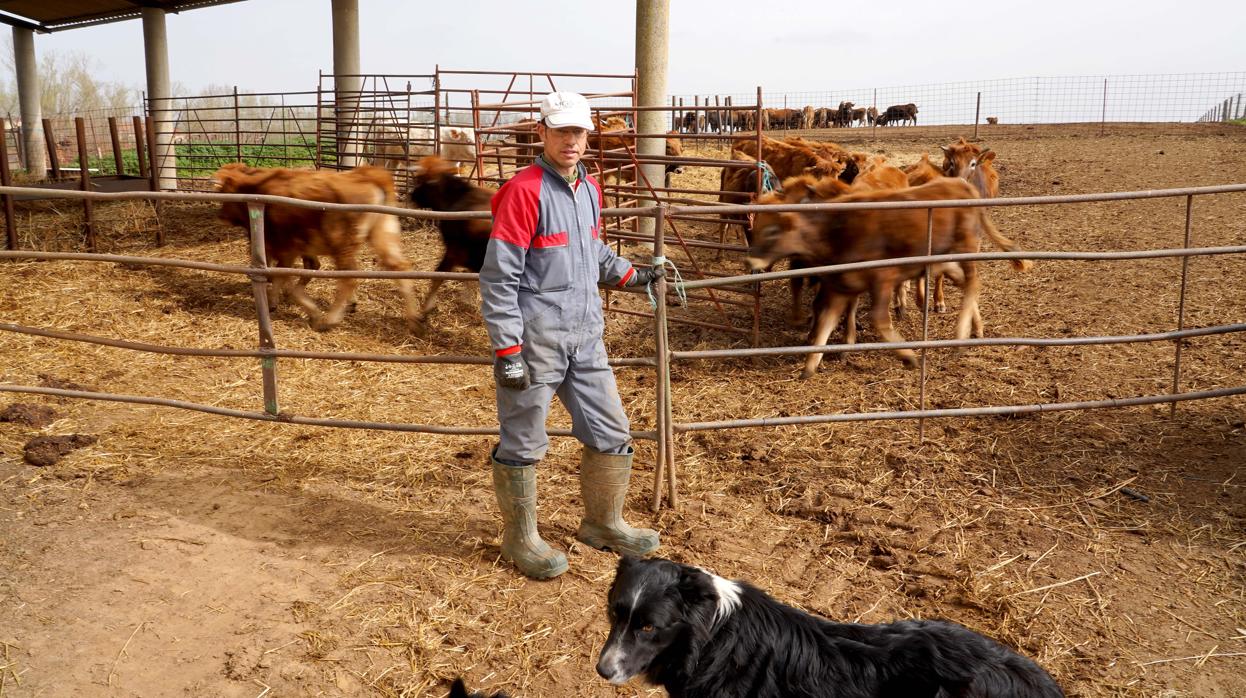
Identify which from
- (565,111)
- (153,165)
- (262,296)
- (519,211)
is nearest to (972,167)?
(262,296)

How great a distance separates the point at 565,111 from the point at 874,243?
4.24 metres

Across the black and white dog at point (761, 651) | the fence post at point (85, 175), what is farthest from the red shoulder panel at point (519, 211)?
the fence post at point (85, 175)

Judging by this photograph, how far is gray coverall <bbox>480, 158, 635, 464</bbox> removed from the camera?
356 cm

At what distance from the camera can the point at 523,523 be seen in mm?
3992

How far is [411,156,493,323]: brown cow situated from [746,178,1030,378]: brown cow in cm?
237

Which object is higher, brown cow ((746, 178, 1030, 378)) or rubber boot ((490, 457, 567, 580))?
brown cow ((746, 178, 1030, 378))

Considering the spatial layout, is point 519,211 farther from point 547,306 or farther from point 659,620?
point 659,620

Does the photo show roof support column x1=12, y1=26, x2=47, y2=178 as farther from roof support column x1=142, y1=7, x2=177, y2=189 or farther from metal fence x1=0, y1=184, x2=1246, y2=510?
metal fence x1=0, y1=184, x2=1246, y2=510

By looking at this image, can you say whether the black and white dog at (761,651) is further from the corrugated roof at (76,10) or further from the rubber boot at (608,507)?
the corrugated roof at (76,10)

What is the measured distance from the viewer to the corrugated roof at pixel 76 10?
714 inches

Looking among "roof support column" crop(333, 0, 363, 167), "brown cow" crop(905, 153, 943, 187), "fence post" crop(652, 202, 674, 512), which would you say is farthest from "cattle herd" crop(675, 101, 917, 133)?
"fence post" crop(652, 202, 674, 512)

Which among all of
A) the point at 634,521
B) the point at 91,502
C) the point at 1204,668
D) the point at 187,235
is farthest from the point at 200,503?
the point at 187,235

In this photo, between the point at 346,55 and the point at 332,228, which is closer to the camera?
the point at 332,228

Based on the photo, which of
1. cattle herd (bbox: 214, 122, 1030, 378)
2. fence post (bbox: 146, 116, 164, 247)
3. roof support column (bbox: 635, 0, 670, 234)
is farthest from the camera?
fence post (bbox: 146, 116, 164, 247)
